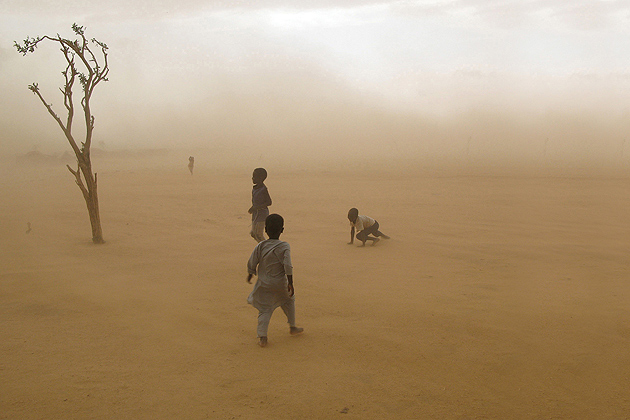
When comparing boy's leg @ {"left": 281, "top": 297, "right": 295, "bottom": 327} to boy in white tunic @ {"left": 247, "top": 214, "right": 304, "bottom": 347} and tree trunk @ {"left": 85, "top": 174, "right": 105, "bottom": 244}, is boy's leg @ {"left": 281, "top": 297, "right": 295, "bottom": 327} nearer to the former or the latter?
boy in white tunic @ {"left": 247, "top": 214, "right": 304, "bottom": 347}

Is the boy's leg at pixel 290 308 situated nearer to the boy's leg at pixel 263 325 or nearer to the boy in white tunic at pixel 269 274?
the boy in white tunic at pixel 269 274

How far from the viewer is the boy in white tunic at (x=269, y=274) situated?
15.9 ft

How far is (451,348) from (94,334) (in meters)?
3.85

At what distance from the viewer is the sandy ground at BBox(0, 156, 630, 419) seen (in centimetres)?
382

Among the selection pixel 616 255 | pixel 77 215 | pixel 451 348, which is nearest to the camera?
pixel 451 348

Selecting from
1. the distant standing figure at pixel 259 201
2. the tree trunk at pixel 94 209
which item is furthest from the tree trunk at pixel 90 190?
the distant standing figure at pixel 259 201

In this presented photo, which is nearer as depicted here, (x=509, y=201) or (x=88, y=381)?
(x=88, y=381)

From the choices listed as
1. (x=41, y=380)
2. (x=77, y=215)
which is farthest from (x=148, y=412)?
(x=77, y=215)

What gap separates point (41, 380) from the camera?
4.08 m

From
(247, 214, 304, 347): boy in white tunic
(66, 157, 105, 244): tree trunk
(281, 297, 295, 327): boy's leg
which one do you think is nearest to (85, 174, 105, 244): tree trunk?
(66, 157, 105, 244): tree trunk

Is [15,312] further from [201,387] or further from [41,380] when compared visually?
[201,387]

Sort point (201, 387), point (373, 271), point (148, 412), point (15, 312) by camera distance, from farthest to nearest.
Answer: point (373, 271) < point (15, 312) < point (201, 387) < point (148, 412)

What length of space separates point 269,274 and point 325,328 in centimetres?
107

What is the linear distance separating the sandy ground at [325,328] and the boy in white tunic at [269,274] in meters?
0.36
